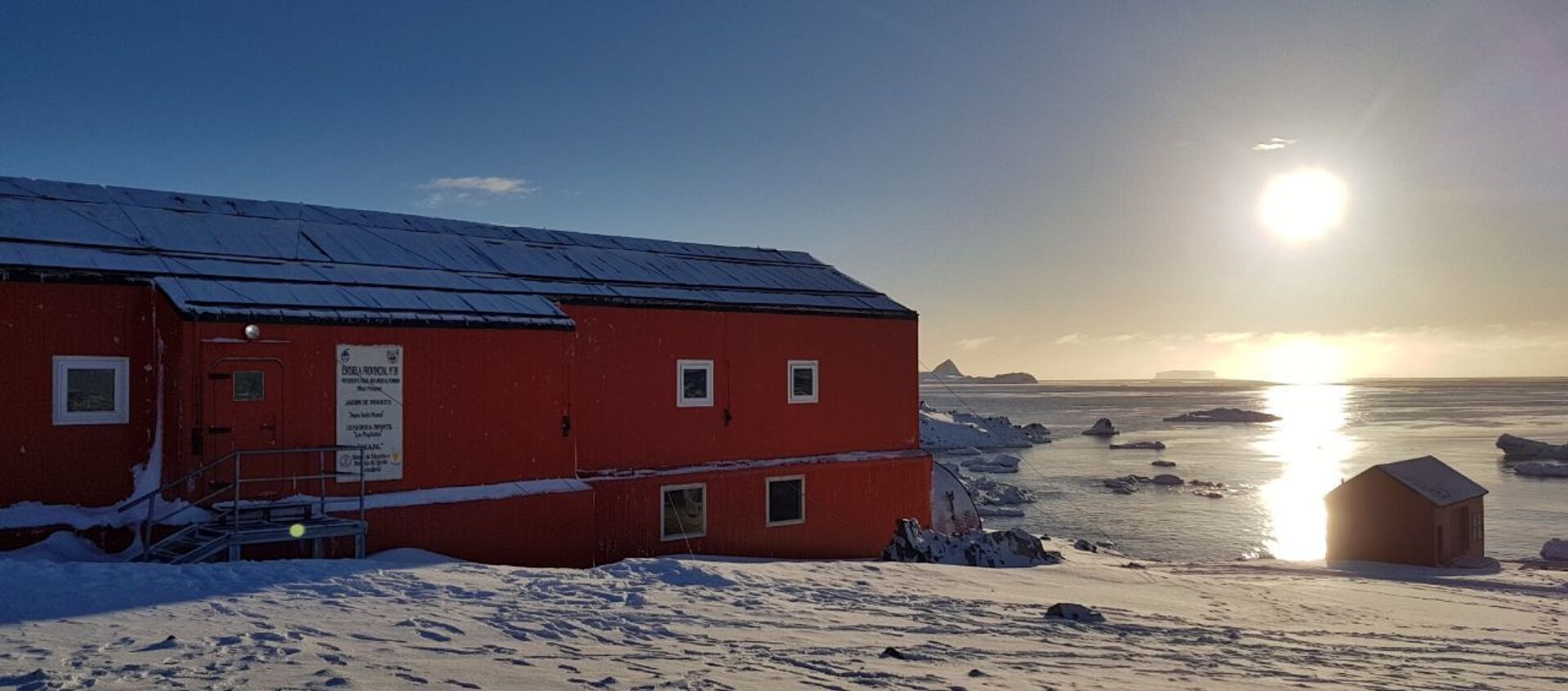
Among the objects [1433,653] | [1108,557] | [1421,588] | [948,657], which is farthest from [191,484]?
[1421,588]

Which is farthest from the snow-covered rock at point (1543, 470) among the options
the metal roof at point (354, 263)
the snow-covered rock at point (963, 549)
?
the metal roof at point (354, 263)

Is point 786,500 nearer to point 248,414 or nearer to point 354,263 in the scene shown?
point 354,263

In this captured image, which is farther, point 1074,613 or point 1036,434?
point 1036,434

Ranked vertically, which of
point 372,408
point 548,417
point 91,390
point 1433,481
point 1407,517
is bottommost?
point 1407,517

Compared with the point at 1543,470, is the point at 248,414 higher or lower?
higher

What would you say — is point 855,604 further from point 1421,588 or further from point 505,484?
point 1421,588

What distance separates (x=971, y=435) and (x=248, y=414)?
73380 mm

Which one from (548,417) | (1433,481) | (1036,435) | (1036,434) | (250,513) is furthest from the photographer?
(1036,434)

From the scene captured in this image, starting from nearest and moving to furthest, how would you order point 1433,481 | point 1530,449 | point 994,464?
point 1433,481 → point 994,464 → point 1530,449

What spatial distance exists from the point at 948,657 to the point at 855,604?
3.02 meters

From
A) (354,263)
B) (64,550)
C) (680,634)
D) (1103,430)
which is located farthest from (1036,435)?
(680,634)

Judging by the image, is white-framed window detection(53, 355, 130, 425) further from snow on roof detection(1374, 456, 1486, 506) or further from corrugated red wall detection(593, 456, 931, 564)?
snow on roof detection(1374, 456, 1486, 506)

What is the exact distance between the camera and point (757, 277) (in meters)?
24.9

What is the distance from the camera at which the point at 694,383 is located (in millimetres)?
21672
